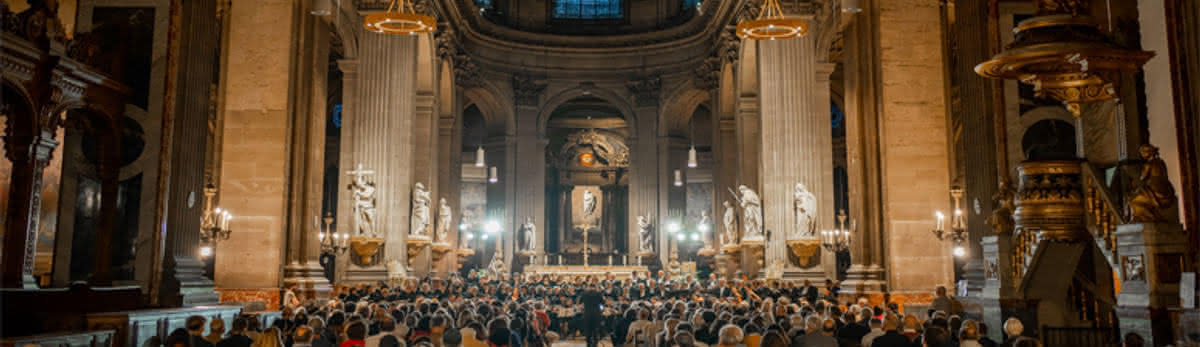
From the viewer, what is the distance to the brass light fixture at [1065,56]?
34.7ft

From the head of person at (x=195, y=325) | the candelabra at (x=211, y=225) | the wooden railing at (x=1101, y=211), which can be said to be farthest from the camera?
the candelabra at (x=211, y=225)

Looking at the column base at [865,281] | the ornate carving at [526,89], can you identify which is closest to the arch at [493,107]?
the ornate carving at [526,89]

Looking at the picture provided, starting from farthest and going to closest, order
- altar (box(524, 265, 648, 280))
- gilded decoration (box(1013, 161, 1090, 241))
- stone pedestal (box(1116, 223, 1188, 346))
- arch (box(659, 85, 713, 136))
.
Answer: arch (box(659, 85, 713, 136)), altar (box(524, 265, 648, 280)), gilded decoration (box(1013, 161, 1090, 241)), stone pedestal (box(1116, 223, 1188, 346))

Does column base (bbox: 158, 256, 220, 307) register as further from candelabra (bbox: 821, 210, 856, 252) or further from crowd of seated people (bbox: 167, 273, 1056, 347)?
candelabra (bbox: 821, 210, 856, 252)

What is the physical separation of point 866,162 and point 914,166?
1.21 meters

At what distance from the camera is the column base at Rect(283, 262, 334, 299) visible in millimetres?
19547

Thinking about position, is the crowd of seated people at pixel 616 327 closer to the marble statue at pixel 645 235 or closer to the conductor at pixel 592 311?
the conductor at pixel 592 311

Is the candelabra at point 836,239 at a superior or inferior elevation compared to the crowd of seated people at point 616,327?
superior

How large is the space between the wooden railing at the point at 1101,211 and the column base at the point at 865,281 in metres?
7.61

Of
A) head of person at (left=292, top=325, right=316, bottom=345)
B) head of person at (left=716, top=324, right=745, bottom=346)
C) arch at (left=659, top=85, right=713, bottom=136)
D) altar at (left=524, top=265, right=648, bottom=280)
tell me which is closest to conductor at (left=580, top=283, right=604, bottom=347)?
head of person at (left=292, top=325, right=316, bottom=345)

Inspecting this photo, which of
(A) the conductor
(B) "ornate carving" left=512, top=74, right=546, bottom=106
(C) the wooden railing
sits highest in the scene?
(B) "ornate carving" left=512, top=74, right=546, bottom=106

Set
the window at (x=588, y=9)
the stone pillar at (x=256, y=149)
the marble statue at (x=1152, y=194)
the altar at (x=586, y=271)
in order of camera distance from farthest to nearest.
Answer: the window at (x=588, y=9), the altar at (x=586, y=271), the stone pillar at (x=256, y=149), the marble statue at (x=1152, y=194)

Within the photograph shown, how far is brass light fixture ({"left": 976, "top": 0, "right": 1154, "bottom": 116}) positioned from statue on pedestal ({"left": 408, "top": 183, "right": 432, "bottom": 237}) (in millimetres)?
20145

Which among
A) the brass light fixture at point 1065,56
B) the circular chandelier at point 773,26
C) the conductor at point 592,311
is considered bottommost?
the conductor at point 592,311
